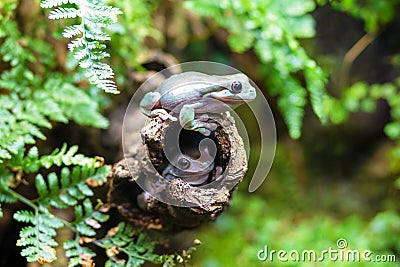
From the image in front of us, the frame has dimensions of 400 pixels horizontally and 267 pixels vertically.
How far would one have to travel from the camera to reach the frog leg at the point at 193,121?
140 cm

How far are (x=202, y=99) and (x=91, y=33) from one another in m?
0.40

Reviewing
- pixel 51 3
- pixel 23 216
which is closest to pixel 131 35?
pixel 51 3

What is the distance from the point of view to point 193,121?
141cm

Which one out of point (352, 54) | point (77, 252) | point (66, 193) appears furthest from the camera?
point (352, 54)

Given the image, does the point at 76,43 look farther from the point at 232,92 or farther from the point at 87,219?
the point at 87,219

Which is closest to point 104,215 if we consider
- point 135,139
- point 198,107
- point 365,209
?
point 135,139

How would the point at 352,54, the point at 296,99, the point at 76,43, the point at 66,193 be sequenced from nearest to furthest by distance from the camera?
the point at 76,43, the point at 66,193, the point at 296,99, the point at 352,54

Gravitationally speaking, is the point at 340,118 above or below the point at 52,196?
above

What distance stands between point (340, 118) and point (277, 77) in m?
0.68

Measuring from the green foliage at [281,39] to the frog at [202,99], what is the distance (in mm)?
766

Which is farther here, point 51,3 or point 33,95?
point 33,95

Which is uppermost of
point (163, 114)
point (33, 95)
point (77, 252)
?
point (33, 95)

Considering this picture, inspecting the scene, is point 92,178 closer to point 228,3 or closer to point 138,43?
point 138,43

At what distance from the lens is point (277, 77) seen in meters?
2.49
